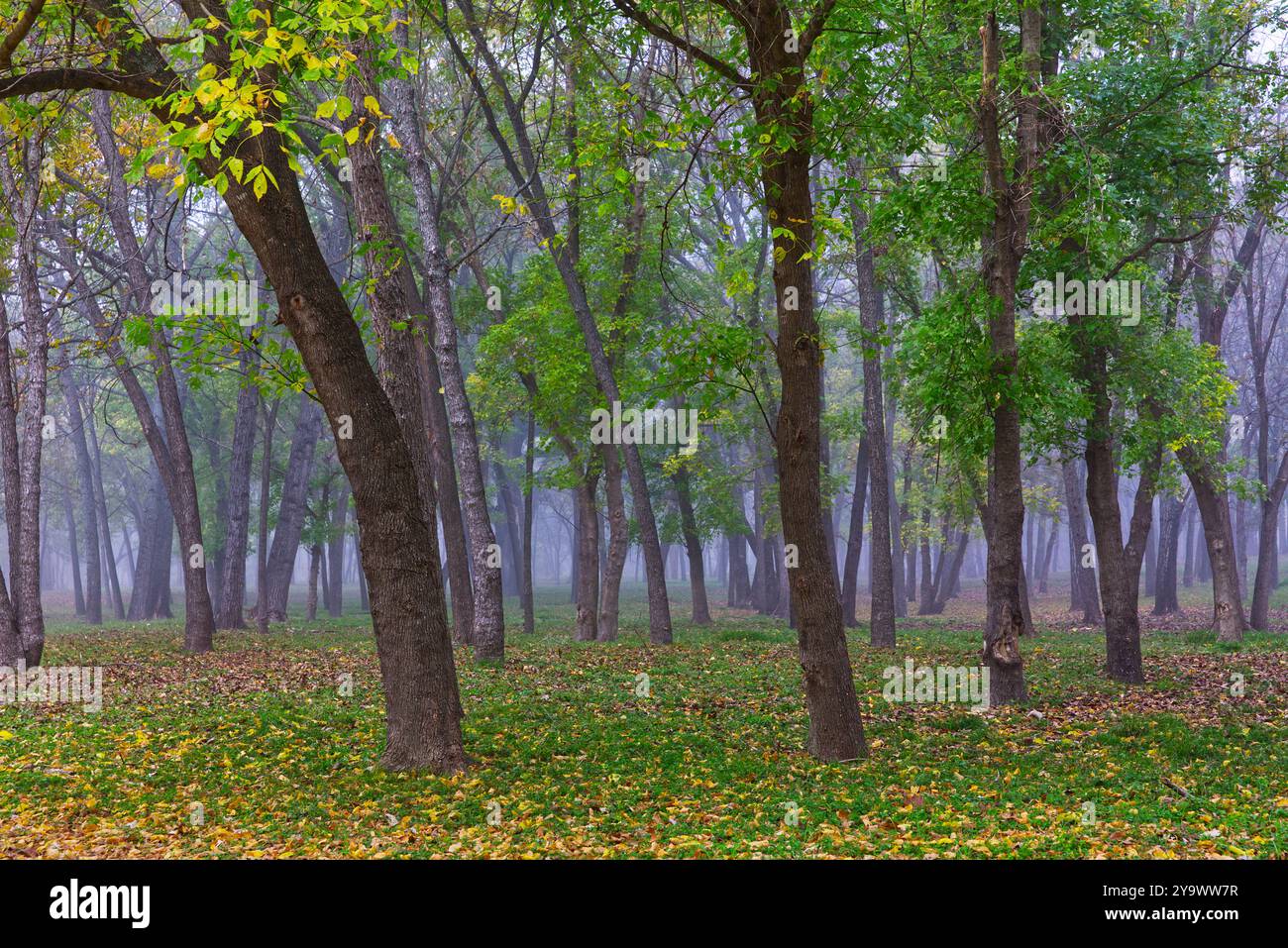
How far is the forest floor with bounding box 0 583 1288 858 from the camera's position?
21.7 ft

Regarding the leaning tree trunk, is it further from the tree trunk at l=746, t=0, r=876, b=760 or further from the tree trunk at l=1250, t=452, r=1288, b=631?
the tree trunk at l=1250, t=452, r=1288, b=631

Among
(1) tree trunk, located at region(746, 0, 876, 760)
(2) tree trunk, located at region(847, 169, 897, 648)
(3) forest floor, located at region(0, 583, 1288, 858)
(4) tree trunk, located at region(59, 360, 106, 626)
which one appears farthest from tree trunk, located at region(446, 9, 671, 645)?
(4) tree trunk, located at region(59, 360, 106, 626)

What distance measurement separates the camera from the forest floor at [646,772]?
6.60 meters

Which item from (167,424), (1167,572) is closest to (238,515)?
(167,424)

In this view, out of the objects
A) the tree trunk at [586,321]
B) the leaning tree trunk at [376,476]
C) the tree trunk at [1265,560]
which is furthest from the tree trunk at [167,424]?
the tree trunk at [1265,560]

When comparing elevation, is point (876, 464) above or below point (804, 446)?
above

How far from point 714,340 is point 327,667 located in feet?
31.0

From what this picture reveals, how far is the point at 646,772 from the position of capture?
873 centimetres

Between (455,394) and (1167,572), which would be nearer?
(455,394)

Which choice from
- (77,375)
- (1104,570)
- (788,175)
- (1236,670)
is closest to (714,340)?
(788,175)

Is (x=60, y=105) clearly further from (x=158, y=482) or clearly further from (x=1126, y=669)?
(x=158, y=482)

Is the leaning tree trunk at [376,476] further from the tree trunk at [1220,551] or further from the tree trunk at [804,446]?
the tree trunk at [1220,551]

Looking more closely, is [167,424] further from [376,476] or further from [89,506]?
[89,506]

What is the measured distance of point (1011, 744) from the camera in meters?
9.91
